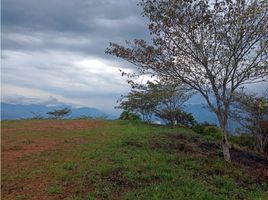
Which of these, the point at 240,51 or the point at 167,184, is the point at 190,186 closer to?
the point at 167,184

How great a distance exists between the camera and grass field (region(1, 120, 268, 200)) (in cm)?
952

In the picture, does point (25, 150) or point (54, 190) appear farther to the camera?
point (25, 150)

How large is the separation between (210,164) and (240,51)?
355 cm

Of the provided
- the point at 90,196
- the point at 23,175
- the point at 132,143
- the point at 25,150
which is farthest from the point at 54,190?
→ the point at 132,143

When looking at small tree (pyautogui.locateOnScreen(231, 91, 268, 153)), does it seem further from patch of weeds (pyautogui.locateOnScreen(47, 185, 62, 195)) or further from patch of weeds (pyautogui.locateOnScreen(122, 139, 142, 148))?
patch of weeds (pyautogui.locateOnScreen(47, 185, 62, 195))

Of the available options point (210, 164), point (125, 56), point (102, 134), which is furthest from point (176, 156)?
point (102, 134)

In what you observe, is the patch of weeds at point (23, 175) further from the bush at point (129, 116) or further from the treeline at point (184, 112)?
the bush at point (129, 116)

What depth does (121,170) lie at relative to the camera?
1125 cm

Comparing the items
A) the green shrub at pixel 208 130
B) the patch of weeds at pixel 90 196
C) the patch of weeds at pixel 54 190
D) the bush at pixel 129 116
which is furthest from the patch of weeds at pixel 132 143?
the bush at pixel 129 116

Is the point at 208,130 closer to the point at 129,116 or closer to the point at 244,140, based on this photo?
the point at 244,140

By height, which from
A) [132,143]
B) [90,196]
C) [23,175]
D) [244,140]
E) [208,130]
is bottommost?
[90,196]

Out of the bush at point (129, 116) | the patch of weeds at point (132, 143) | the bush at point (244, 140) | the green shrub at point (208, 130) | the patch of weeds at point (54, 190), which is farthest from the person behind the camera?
the bush at point (129, 116)

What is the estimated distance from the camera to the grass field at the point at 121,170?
952 cm

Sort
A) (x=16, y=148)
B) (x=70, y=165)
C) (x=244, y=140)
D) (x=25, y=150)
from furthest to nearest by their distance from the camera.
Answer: (x=244, y=140) < (x=16, y=148) < (x=25, y=150) < (x=70, y=165)
